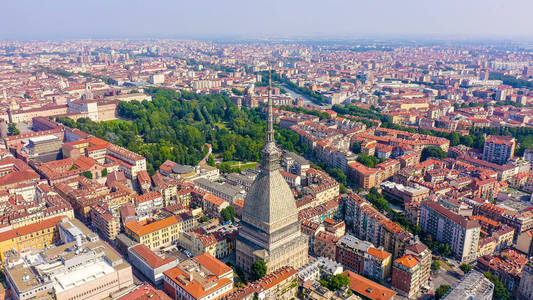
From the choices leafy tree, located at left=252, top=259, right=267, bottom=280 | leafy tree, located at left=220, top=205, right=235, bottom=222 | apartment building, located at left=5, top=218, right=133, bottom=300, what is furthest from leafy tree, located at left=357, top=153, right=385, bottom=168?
apartment building, located at left=5, top=218, right=133, bottom=300

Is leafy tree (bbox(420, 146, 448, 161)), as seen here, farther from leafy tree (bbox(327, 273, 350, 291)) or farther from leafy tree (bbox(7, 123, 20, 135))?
leafy tree (bbox(7, 123, 20, 135))

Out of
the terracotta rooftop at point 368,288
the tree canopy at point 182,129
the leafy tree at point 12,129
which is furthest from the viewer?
the leafy tree at point 12,129

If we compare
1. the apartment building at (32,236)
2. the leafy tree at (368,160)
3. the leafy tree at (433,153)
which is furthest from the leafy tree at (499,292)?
the apartment building at (32,236)

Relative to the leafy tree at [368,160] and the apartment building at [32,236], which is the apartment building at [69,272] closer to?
the apartment building at [32,236]

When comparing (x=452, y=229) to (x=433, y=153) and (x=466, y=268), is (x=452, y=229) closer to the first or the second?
(x=466, y=268)

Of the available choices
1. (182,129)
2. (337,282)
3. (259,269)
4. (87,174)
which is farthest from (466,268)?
(182,129)

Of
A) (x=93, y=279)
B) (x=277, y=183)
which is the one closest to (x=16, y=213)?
(x=93, y=279)

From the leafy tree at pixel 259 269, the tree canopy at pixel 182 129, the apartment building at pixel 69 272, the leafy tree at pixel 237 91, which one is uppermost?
the leafy tree at pixel 237 91
